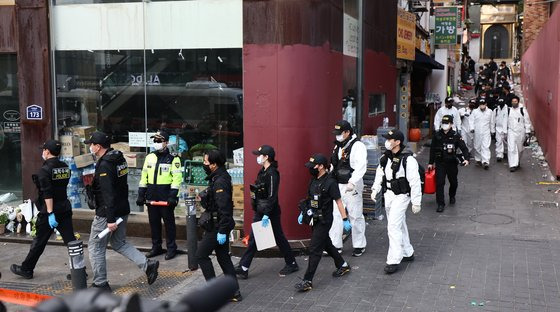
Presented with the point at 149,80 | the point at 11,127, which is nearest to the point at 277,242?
the point at 149,80

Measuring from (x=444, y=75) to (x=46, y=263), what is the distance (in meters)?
20.5

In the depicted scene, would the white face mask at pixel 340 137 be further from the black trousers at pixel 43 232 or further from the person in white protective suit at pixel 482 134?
the person in white protective suit at pixel 482 134

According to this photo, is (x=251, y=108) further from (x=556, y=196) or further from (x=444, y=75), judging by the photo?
(x=444, y=75)

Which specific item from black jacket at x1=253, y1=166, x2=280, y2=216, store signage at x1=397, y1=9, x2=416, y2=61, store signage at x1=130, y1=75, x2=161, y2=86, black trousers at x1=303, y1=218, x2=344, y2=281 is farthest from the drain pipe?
store signage at x1=397, y1=9, x2=416, y2=61

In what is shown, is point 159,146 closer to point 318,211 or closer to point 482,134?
point 318,211

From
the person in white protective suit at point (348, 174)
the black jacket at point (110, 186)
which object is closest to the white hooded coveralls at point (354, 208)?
the person in white protective suit at point (348, 174)

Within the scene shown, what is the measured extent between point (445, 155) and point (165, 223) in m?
5.49

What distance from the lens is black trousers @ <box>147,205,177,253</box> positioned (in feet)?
28.6

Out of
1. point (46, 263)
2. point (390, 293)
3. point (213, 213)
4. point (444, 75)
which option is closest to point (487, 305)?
point (390, 293)

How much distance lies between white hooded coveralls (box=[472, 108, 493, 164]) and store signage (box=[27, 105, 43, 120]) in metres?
10.9

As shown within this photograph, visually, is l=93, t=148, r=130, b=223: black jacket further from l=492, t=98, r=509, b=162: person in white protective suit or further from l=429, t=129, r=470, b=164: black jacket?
l=492, t=98, r=509, b=162: person in white protective suit

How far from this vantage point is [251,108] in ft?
28.5

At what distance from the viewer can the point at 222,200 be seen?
22.1 feet

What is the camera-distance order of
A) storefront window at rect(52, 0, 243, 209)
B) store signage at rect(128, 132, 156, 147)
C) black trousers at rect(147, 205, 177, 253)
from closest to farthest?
black trousers at rect(147, 205, 177, 253), storefront window at rect(52, 0, 243, 209), store signage at rect(128, 132, 156, 147)
